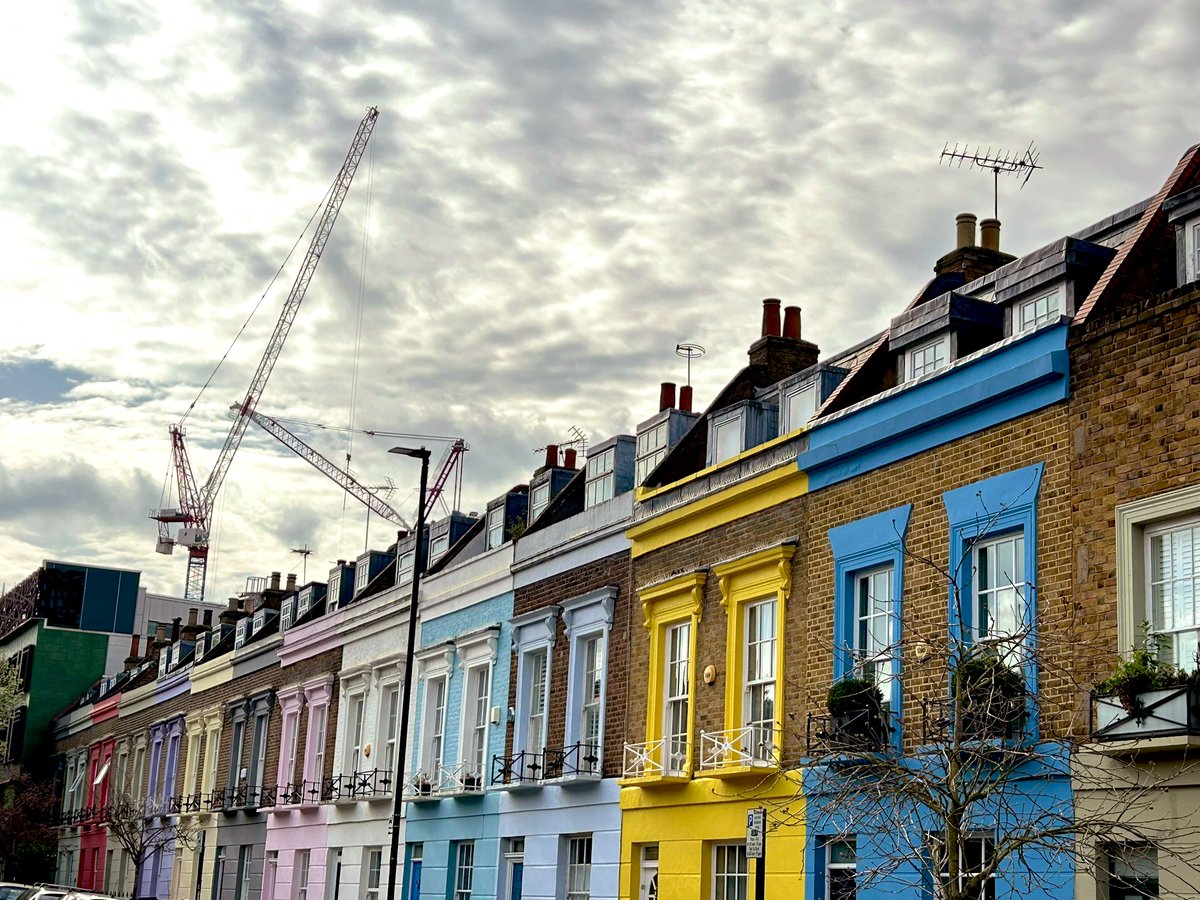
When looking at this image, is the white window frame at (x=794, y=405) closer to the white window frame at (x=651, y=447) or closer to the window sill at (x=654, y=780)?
the white window frame at (x=651, y=447)

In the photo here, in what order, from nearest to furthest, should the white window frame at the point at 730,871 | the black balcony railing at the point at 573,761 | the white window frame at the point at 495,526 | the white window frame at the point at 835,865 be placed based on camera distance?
the white window frame at the point at 835,865, the white window frame at the point at 730,871, the black balcony railing at the point at 573,761, the white window frame at the point at 495,526

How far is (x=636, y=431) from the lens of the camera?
94.3 ft

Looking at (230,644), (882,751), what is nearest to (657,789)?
(882,751)

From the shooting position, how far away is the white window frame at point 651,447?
89.9 ft

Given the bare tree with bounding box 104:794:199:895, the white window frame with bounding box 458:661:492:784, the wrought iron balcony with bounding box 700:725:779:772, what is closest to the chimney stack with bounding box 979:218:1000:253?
the wrought iron balcony with bounding box 700:725:779:772

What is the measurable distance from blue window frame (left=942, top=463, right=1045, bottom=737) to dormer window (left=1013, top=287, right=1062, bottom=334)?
2.20 m

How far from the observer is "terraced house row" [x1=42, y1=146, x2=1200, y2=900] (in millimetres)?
15594

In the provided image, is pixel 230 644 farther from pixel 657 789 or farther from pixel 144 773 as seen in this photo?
pixel 657 789

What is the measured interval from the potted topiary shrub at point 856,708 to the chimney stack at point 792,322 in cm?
1006

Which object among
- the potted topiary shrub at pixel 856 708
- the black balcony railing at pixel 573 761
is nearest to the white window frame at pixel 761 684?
the potted topiary shrub at pixel 856 708

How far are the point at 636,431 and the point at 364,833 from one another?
13.1 metres

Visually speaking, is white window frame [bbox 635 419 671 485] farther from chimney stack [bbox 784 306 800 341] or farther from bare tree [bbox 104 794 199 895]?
bare tree [bbox 104 794 199 895]

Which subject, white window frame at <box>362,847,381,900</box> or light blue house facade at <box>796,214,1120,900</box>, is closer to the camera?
light blue house facade at <box>796,214,1120,900</box>

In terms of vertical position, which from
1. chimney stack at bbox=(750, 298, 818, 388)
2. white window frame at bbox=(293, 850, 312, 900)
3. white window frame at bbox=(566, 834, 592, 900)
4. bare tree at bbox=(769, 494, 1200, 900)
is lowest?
white window frame at bbox=(293, 850, 312, 900)
